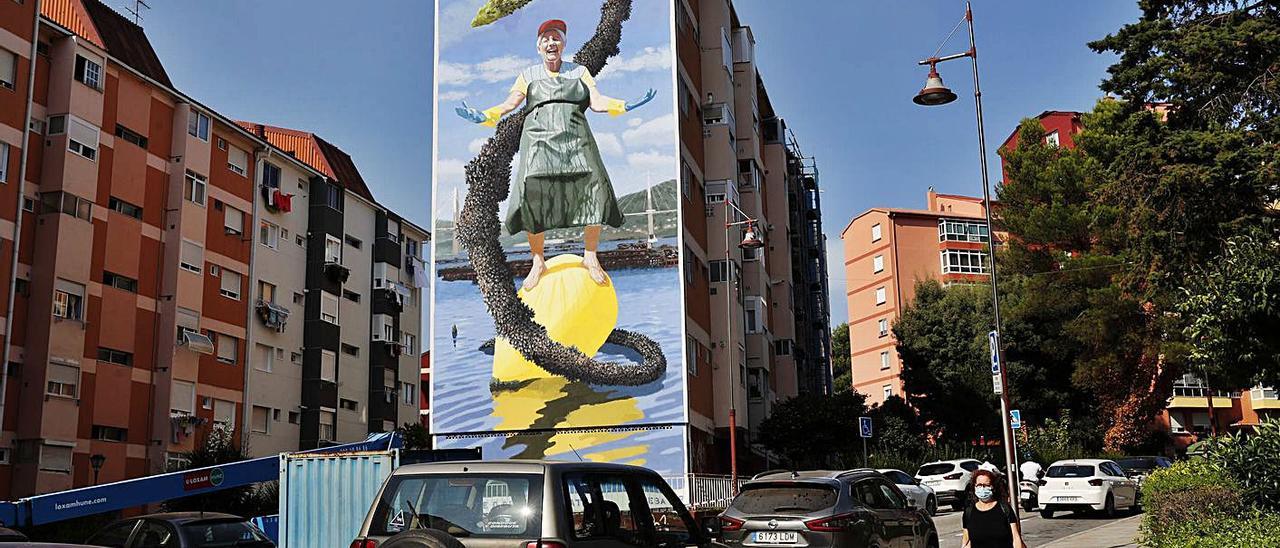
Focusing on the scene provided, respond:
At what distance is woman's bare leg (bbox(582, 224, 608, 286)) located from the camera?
127ft

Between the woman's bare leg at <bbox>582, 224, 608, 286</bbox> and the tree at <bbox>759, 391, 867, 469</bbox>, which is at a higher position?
the woman's bare leg at <bbox>582, 224, 608, 286</bbox>

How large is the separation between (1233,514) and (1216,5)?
1659 centimetres

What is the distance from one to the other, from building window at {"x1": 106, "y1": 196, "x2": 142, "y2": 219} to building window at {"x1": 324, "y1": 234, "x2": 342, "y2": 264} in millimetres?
11605

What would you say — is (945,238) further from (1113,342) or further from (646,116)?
(646,116)

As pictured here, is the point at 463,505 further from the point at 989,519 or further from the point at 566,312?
the point at 566,312

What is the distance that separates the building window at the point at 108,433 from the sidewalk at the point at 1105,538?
94.8 feet

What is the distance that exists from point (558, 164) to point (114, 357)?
1599 centimetres

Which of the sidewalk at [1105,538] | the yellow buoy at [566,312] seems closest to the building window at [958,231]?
the yellow buoy at [566,312]

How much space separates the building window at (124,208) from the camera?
3741cm

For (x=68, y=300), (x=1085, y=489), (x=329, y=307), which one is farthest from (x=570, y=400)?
(x=329, y=307)

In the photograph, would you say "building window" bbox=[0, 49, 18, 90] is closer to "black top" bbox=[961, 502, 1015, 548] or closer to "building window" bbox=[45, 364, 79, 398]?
"building window" bbox=[45, 364, 79, 398]

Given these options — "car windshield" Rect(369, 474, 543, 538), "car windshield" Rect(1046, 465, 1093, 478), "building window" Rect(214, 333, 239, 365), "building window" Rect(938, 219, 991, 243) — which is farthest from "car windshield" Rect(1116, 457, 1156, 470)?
"building window" Rect(938, 219, 991, 243)

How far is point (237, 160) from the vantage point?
147 feet

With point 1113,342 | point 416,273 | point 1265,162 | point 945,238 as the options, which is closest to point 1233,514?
point 1265,162
